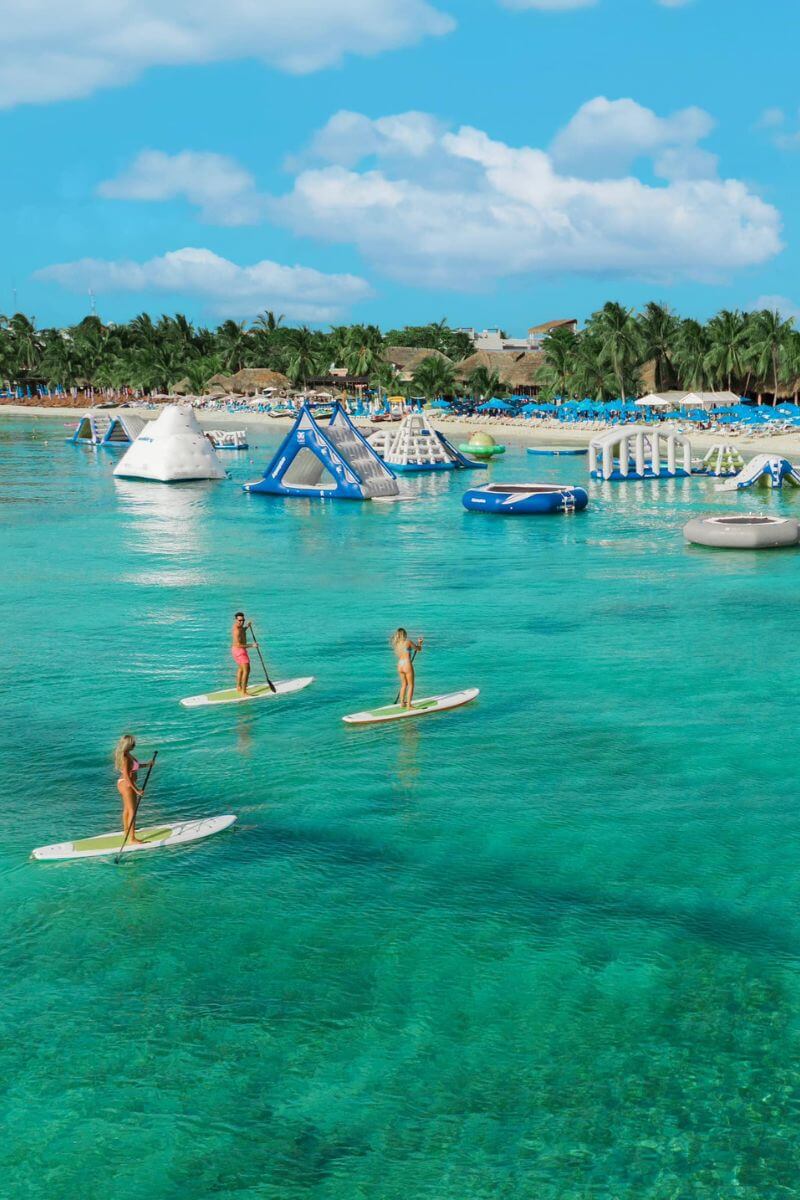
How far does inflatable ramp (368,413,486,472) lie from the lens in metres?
69.6

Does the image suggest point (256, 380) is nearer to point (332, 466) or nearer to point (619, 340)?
point (619, 340)

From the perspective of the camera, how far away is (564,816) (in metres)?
14.9

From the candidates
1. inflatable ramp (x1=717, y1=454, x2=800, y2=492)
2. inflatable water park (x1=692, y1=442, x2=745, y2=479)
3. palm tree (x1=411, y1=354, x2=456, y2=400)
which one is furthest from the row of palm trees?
inflatable ramp (x1=717, y1=454, x2=800, y2=492)

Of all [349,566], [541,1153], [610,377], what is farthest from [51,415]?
[541,1153]

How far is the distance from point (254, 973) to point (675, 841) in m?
5.71

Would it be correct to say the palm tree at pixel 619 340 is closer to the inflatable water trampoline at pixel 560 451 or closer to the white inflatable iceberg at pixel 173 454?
the inflatable water trampoline at pixel 560 451

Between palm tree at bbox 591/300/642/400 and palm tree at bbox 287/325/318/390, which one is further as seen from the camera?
palm tree at bbox 287/325/318/390

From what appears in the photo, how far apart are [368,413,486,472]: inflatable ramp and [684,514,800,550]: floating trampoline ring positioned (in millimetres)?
32966

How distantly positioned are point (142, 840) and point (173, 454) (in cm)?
5289

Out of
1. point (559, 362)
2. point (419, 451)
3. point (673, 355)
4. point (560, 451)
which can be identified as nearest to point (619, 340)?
point (673, 355)

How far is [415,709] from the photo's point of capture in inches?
752

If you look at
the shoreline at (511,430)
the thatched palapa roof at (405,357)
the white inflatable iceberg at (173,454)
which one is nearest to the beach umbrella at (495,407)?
the shoreline at (511,430)

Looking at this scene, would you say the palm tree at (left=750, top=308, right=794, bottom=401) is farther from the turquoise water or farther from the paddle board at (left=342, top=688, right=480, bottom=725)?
the paddle board at (left=342, top=688, right=480, bottom=725)

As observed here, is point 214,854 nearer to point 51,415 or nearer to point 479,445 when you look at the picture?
point 479,445
